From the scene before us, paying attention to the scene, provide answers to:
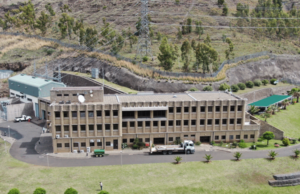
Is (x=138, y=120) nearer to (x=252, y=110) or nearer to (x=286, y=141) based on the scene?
(x=286, y=141)

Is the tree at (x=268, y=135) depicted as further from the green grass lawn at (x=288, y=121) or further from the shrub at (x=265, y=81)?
the shrub at (x=265, y=81)

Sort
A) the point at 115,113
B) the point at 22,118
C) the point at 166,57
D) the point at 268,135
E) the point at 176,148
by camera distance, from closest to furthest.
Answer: the point at 176,148, the point at 115,113, the point at 268,135, the point at 22,118, the point at 166,57

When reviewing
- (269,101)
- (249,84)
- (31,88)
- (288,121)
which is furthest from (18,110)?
(288,121)

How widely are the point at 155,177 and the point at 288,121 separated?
3828cm

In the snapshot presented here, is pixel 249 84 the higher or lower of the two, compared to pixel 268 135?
higher

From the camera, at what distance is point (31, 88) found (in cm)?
8225

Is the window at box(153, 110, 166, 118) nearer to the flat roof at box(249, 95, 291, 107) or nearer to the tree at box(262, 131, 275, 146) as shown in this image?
the tree at box(262, 131, 275, 146)

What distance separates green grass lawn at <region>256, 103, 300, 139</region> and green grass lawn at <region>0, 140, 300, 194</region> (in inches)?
553

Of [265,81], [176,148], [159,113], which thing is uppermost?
[159,113]

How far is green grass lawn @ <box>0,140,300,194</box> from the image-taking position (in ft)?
156

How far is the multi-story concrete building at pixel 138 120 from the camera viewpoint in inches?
2309

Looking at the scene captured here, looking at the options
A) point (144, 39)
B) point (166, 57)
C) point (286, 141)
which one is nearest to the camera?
point (286, 141)

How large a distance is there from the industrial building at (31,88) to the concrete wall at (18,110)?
A: 1402 millimetres

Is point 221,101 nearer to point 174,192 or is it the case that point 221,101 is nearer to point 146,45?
point 174,192
